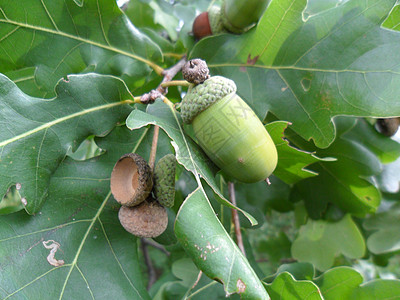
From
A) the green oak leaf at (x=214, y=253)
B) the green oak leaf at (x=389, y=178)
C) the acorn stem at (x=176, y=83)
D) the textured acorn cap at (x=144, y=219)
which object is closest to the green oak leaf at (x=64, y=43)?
the acorn stem at (x=176, y=83)

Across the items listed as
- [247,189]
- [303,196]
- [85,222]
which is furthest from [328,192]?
[85,222]

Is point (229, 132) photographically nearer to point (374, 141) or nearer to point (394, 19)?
point (394, 19)

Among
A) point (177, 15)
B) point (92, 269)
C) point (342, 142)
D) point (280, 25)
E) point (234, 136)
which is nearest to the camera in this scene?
point (234, 136)

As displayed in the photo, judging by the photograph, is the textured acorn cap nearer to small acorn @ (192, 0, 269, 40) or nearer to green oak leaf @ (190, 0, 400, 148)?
green oak leaf @ (190, 0, 400, 148)

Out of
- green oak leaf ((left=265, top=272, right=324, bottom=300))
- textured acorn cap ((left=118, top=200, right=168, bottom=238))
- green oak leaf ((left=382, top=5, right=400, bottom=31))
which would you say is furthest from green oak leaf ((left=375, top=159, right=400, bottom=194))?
textured acorn cap ((left=118, top=200, right=168, bottom=238))

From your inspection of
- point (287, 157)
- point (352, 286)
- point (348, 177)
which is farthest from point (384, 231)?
point (287, 157)

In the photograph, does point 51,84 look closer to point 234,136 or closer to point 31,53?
point 31,53

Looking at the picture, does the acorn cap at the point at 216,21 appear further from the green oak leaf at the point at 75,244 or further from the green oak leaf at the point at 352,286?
the green oak leaf at the point at 352,286

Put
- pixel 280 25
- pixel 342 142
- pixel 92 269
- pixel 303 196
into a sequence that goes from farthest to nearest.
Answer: pixel 303 196 → pixel 342 142 → pixel 280 25 → pixel 92 269
